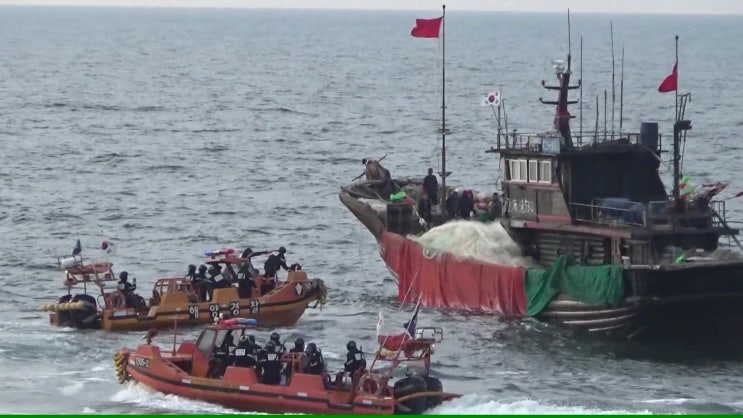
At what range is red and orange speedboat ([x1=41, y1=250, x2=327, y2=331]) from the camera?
49.5 m

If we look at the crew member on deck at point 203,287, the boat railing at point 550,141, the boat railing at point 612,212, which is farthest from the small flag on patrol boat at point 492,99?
the crew member on deck at point 203,287

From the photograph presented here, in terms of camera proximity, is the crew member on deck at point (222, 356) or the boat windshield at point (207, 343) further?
the boat windshield at point (207, 343)

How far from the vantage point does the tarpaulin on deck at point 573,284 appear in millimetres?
47969

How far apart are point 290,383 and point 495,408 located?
→ 409 cm

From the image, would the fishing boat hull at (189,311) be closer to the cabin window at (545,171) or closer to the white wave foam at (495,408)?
the cabin window at (545,171)

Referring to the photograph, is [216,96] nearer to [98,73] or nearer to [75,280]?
[98,73]

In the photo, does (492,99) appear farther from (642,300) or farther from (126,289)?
(126,289)

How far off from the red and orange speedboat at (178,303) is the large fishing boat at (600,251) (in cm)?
306

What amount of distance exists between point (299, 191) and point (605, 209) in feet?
106

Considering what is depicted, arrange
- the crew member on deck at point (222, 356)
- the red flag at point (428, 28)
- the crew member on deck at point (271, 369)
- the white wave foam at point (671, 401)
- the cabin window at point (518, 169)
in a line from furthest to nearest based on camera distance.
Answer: the red flag at point (428, 28), the cabin window at point (518, 169), the white wave foam at point (671, 401), the crew member on deck at point (222, 356), the crew member on deck at point (271, 369)

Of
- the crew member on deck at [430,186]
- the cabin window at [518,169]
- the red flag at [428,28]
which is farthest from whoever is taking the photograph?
the crew member on deck at [430,186]

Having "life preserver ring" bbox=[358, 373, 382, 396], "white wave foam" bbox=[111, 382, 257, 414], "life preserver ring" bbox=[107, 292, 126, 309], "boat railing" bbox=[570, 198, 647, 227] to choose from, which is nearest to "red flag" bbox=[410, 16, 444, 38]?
"boat railing" bbox=[570, 198, 647, 227]

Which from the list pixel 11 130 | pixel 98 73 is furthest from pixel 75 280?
pixel 98 73

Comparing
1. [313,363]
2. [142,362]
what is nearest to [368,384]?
[313,363]
